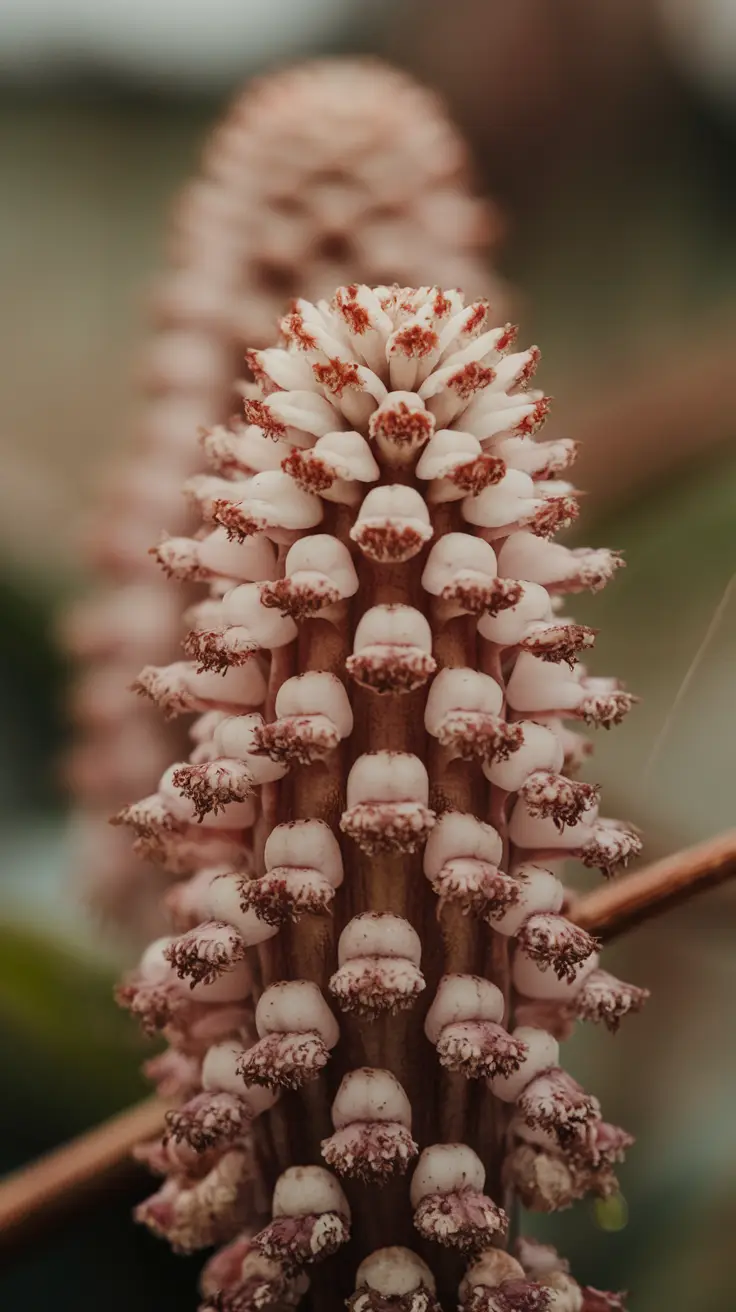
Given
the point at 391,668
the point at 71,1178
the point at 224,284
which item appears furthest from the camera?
the point at 224,284

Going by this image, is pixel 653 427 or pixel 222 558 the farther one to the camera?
pixel 653 427

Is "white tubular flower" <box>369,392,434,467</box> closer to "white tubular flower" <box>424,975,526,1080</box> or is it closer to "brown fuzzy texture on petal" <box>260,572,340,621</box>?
"brown fuzzy texture on petal" <box>260,572,340,621</box>

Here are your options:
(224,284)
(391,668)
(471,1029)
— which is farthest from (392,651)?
(224,284)

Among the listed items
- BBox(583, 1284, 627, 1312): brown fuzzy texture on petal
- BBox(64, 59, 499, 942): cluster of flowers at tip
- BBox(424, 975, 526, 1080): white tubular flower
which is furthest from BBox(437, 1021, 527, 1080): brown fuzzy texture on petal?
BBox(64, 59, 499, 942): cluster of flowers at tip

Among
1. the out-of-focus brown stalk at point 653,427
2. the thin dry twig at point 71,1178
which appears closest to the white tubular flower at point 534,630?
the thin dry twig at point 71,1178

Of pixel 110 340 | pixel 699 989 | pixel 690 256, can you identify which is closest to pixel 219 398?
pixel 699 989

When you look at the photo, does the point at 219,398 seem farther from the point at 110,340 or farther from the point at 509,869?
the point at 110,340

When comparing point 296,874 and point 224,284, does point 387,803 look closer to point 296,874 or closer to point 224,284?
point 296,874
